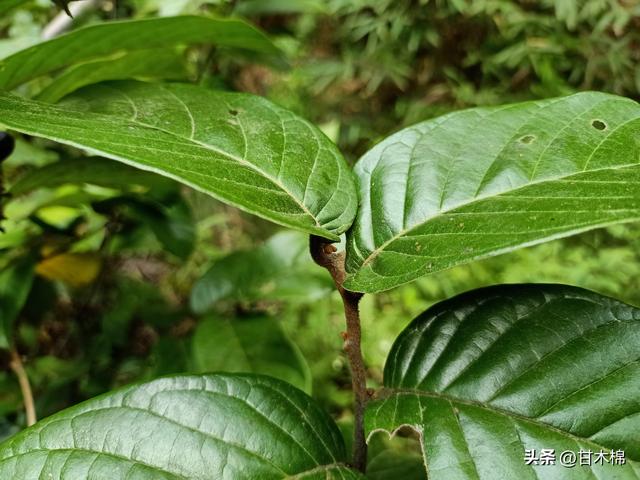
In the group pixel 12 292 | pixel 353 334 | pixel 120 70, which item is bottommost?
pixel 12 292

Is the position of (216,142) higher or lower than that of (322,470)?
higher

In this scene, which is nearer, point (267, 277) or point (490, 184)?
point (490, 184)

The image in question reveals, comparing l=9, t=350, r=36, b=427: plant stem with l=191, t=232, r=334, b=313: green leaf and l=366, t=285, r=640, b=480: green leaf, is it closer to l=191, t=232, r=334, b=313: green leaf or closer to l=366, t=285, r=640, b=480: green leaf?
l=191, t=232, r=334, b=313: green leaf

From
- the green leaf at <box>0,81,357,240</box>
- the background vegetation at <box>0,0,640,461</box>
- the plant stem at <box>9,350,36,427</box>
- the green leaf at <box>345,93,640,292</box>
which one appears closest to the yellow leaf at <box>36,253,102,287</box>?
the background vegetation at <box>0,0,640,461</box>

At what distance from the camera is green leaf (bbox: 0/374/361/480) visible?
513 millimetres

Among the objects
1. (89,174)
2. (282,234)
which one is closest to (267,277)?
(282,234)

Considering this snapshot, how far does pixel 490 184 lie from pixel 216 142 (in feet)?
1.01

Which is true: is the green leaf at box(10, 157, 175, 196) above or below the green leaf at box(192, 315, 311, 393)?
above

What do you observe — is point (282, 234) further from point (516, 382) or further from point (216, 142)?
point (516, 382)

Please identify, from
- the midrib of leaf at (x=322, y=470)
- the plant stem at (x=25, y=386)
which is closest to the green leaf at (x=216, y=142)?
the midrib of leaf at (x=322, y=470)

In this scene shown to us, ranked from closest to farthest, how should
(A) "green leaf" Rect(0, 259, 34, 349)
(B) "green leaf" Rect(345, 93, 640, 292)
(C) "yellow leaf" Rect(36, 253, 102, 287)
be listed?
(B) "green leaf" Rect(345, 93, 640, 292) < (A) "green leaf" Rect(0, 259, 34, 349) < (C) "yellow leaf" Rect(36, 253, 102, 287)

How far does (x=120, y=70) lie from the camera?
2.93 ft

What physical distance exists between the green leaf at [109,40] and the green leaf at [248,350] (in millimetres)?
505

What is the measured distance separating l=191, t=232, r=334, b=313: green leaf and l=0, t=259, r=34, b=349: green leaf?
0.33 metres
